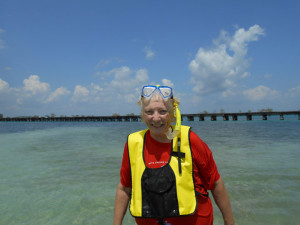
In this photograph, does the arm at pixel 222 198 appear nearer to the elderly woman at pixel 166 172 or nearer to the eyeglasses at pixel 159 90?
the elderly woman at pixel 166 172

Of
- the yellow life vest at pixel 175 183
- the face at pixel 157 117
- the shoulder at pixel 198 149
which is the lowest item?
the yellow life vest at pixel 175 183

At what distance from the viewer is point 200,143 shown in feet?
5.91

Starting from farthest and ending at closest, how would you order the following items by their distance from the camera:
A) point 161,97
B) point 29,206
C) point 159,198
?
1. point 29,206
2. point 161,97
3. point 159,198

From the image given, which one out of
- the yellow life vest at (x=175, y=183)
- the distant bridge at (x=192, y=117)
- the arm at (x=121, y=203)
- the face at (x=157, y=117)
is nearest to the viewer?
the yellow life vest at (x=175, y=183)

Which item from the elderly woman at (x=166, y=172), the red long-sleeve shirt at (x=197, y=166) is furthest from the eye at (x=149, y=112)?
the red long-sleeve shirt at (x=197, y=166)

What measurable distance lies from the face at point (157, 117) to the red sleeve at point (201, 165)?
248 millimetres

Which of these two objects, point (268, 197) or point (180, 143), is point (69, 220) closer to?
point (180, 143)

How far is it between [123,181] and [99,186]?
14.3 feet

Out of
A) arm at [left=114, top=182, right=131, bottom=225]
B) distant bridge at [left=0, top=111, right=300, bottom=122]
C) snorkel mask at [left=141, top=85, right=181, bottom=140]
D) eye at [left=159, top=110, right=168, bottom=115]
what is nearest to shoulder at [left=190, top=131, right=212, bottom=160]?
snorkel mask at [left=141, top=85, right=181, bottom=140]

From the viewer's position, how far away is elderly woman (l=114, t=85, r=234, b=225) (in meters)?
1.73

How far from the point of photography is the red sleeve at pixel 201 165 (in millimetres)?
1785

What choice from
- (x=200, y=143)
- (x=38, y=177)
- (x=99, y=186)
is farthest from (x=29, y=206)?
(x=200, y=143)

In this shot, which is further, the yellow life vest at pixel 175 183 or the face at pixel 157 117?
the face at pixel 157 117

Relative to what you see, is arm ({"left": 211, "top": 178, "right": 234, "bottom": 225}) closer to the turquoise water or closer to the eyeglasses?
the eyeglasses
